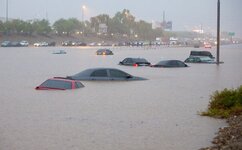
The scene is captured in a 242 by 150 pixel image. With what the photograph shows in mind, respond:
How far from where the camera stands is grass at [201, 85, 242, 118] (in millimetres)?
18497

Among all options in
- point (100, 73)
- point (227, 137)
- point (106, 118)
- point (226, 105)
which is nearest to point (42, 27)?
point (100, 73)

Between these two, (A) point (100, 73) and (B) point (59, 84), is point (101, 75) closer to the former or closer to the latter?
(A) point (100, 73)

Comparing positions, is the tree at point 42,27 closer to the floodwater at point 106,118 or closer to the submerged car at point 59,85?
the floodwater at point 106,118

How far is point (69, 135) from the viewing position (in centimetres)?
1491

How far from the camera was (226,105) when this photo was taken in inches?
758

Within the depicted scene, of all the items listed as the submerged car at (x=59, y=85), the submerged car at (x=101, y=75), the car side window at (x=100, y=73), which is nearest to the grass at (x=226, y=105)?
the submerged car at (x=59, y=85)

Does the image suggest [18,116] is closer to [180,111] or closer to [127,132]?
[127,132]

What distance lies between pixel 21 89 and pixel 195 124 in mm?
13217

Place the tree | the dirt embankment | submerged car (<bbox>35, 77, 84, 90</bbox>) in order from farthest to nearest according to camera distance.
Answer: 1. the tree
2. submerged car (<bbox>35, 77, 84, 90</bbox>)
3. the dirt embankment

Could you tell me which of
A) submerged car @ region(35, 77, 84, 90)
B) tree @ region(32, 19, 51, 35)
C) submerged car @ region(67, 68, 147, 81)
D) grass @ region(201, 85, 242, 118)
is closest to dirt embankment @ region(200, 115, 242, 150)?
grass @ region(201, 85, 242, 118)

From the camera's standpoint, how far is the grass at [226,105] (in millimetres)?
18497

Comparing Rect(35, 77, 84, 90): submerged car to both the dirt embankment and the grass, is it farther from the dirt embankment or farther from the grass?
the dirt embankment

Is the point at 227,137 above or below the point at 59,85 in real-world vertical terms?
below

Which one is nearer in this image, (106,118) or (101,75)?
(106,118)
